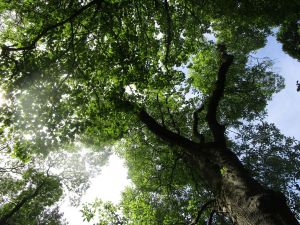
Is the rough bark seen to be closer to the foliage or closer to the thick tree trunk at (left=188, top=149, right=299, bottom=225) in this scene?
the thick tree trunk at (left=188, top=149, right=299, bottom=225)

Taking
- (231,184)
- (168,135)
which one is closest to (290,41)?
(168,135)

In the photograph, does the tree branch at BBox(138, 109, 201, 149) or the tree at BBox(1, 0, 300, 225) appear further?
the tree branch at BBox(138, 109, 201, 149)

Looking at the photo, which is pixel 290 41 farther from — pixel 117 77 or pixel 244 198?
pixel 244 198

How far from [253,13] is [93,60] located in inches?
360

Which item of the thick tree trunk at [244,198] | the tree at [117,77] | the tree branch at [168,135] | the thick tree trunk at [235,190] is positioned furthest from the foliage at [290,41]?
the thick tree trunk at [244,198]

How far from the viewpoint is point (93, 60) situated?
11.0m

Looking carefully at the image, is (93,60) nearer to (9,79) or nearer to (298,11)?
(9,79)

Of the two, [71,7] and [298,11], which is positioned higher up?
[298,11]

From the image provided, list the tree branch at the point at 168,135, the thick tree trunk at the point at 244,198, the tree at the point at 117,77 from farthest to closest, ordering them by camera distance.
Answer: the tree branch at the point at 168,135 < the tree at the point at 117,77 < the thick tree trunk at the point at 244,198

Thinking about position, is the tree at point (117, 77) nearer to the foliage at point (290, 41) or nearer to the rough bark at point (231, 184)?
the rough bark at point (231, 184)

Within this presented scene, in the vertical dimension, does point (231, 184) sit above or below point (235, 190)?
above

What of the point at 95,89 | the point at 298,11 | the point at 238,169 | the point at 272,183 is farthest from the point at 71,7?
the point at 272,183

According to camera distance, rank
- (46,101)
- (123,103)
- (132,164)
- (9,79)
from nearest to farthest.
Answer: (9,79)
(46,101)
(123,103)
(132,164)

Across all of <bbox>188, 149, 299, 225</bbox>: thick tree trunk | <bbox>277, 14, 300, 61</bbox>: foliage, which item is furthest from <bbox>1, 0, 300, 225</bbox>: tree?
<bbox>277, 14, 300, 61</bbox>: foliage
